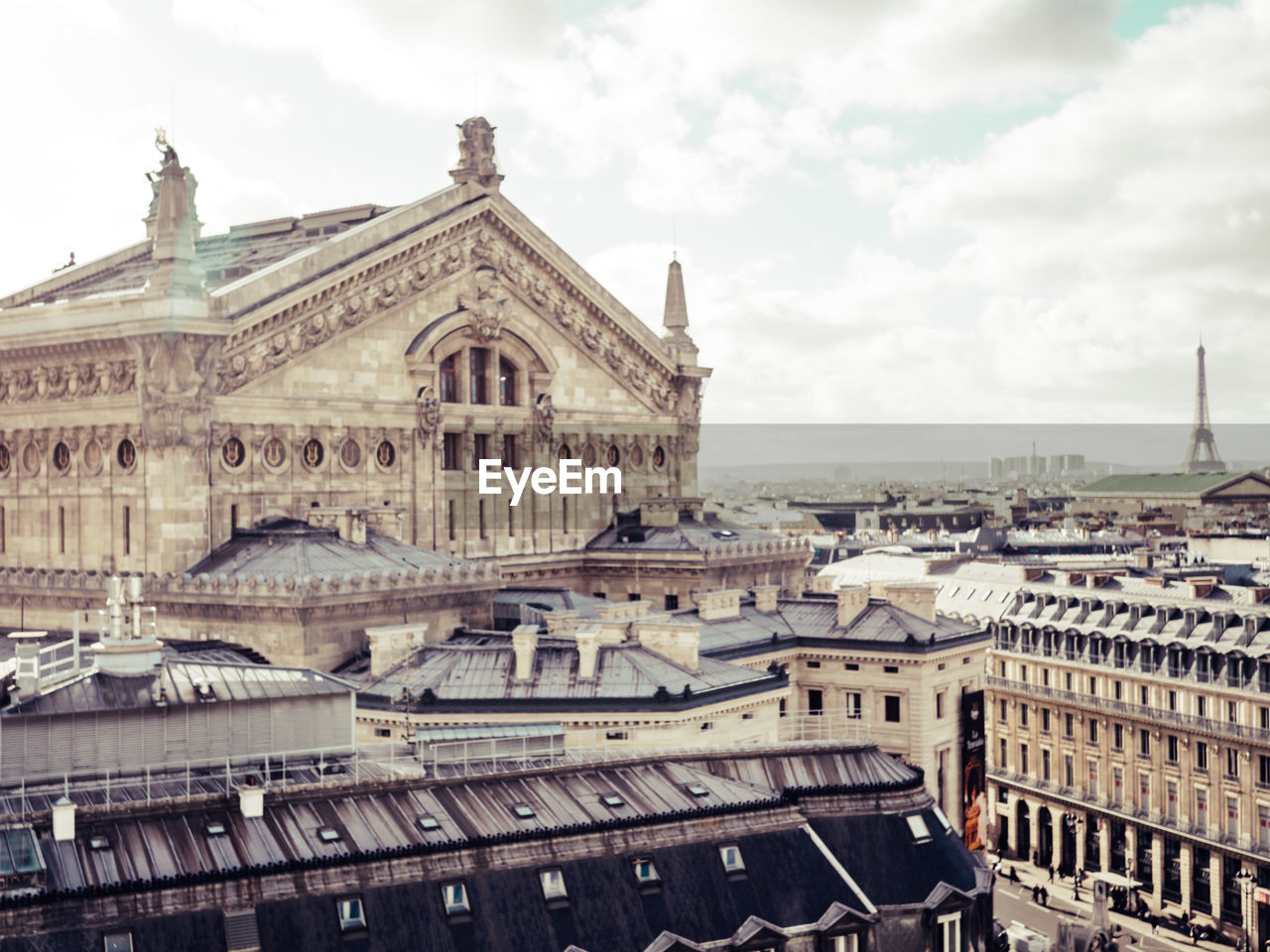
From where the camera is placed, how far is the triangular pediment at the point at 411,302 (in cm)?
7431

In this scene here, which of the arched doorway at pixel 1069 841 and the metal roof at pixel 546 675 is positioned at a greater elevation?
the metal roof at pixel 546 675

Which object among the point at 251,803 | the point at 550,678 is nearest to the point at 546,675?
the point at 550,678

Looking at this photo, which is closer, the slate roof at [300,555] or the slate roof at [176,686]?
the slate roof at [176,686]

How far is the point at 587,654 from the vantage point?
64.9 m

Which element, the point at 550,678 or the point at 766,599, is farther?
the point at 766,599

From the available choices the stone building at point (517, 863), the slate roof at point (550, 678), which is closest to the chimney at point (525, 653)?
the slate roof at point (550, 678)

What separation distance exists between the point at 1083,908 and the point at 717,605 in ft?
121

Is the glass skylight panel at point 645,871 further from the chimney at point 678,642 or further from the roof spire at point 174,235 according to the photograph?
the roof spire at point 174,235

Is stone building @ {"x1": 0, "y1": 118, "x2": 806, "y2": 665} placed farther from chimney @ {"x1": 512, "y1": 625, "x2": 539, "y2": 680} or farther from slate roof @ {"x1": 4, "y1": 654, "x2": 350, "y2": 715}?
slate roof @ {"x1": 4, "y1": 654, "x2": 350, "y2": 715}

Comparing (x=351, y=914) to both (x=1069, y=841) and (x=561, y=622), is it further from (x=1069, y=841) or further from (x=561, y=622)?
(x=1069, y=841)

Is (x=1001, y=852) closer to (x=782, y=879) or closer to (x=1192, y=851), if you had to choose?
(x=1192, y=851)

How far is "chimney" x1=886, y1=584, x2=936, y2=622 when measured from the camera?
3314 inches

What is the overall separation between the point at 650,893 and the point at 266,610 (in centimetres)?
2790

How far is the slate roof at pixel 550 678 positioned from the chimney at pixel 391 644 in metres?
0.63
